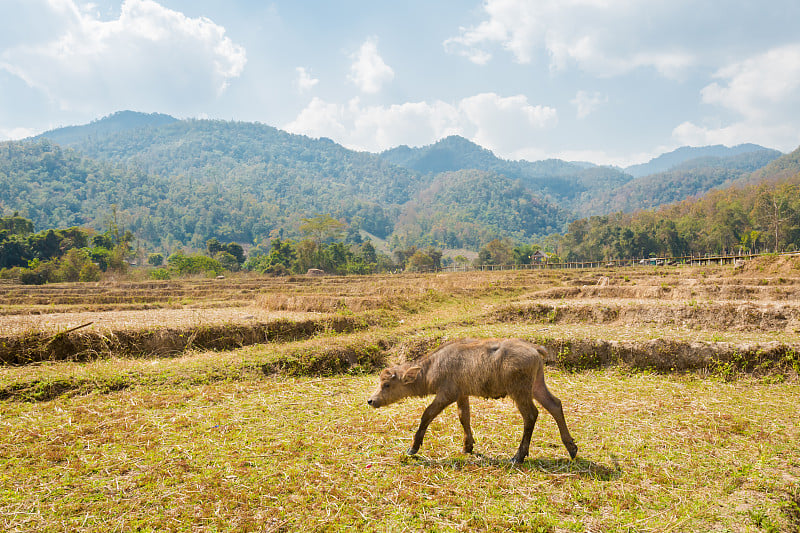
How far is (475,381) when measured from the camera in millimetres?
4418

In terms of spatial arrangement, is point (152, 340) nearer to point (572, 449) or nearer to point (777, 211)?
point (572, 449)

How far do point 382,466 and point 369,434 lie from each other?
80 cm

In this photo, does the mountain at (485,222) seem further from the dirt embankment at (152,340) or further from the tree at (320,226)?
the dirt embankment at (152,340)

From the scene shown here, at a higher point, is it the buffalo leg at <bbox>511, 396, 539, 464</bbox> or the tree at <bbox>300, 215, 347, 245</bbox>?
the tree at <bbox>300, 215, 347, 245</bbox>

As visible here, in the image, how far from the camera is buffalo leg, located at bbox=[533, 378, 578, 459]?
14.0ft

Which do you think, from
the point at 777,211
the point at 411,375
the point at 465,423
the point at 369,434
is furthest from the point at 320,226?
the point at 465,423

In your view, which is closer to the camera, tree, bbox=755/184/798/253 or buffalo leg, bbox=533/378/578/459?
buffalo leg, bbox=533/378/578/459

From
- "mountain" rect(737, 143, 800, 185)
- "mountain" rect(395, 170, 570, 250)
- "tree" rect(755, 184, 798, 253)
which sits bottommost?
"tree" rect(755, 184, 798, 253)

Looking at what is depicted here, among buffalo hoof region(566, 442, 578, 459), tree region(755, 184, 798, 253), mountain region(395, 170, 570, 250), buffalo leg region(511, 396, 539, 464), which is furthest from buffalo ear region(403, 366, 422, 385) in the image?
mountain region(395, 170, 570, 250)

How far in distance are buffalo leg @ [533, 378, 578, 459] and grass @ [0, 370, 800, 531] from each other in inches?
6.0

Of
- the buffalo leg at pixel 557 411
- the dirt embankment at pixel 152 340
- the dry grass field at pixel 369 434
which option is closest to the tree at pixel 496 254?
the dry grass field at pixel 369 434

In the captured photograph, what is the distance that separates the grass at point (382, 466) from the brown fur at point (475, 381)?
1.18 ft

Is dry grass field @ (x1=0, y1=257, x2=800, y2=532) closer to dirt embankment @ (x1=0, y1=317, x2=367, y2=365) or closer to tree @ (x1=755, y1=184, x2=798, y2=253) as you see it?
dirt embankment @ (x1=0, y1=317, x2=367, y2=365)

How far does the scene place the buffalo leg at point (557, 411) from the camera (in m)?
4.26
